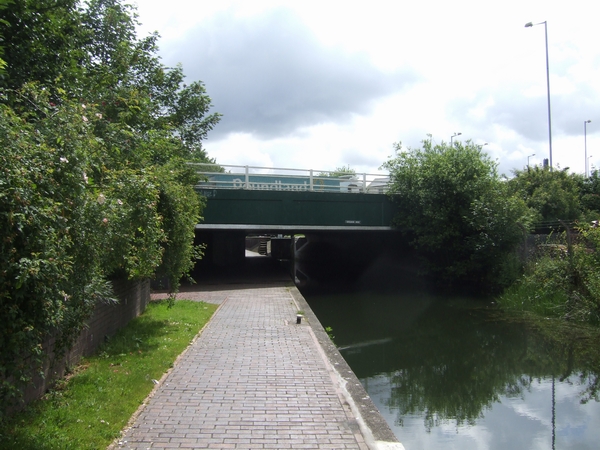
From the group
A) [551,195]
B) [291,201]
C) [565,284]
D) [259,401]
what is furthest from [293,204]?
[551,195]

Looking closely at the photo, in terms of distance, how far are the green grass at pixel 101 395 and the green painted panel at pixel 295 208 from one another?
10.3 m

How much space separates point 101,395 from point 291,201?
15.5 m

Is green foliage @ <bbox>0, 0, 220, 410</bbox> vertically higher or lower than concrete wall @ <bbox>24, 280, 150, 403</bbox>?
higher

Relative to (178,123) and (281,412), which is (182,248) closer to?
(281,412)

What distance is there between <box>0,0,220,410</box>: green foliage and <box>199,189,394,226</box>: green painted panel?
460cm

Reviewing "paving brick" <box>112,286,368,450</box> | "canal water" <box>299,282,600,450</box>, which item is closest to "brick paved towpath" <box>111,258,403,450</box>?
"paving brick" <box>112,286,368,450</box>

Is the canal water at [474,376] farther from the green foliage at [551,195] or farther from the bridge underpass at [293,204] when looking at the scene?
the green foliage at [551,195]

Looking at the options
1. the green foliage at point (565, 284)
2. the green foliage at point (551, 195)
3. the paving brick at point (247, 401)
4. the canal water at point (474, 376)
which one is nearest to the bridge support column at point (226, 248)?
the canal water at point (474, 376)

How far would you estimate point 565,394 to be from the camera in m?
9.15

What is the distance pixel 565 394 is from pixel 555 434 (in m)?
2.00

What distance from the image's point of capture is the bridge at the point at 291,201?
2041 centimetres

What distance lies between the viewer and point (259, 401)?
6.24 metres

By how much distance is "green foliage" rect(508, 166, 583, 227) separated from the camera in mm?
28547

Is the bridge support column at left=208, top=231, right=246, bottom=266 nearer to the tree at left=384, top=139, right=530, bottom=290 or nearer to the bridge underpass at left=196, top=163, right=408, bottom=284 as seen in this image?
the bridge underpass at left=196, top=163, right=408, bottom=284
